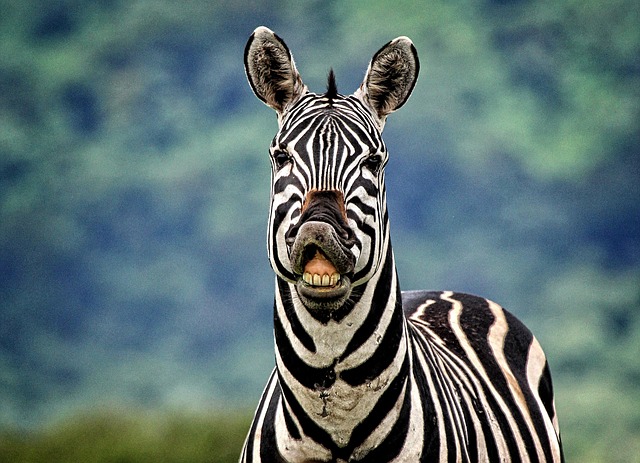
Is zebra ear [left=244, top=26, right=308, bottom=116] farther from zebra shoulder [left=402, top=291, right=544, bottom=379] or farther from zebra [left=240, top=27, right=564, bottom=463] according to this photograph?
zebra shoulder [left=402, top=291, right=544, bottom=379]

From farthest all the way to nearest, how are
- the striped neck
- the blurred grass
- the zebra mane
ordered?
the blurred grass → the zebra mane → the striped neck

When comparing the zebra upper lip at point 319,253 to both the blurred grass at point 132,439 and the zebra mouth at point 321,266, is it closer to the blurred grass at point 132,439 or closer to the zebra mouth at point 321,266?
the zebra mouth at point 321,266

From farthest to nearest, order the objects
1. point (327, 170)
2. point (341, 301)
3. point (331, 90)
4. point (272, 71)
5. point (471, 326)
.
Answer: point (471, 326) → point (272, 71) → point (331, 90) → point (327, 170) → point (341, 301)

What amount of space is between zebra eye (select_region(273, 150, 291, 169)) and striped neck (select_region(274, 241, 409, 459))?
Result: 1.75ft

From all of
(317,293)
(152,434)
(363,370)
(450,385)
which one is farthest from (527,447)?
(152,434)

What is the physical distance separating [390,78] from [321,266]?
1.31m

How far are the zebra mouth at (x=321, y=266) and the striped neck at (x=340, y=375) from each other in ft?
0.86

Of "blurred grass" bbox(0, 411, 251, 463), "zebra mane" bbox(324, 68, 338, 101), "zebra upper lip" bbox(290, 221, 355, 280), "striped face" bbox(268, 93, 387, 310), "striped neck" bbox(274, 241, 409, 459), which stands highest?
"blurred grass" bbox(0, 411, 251, 463)

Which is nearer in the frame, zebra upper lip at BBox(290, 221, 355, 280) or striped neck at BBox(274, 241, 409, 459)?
zebra upper lip at BBox(290, 221, 355, 280)

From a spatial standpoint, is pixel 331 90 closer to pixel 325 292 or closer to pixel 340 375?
pixel 325 292

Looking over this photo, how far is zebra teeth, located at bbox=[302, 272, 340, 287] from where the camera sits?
4.01 meters

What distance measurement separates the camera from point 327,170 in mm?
4250

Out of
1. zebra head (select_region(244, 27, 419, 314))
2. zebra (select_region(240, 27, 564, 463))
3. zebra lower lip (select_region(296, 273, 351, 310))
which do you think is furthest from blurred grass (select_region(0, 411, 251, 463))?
zebra lower lip (select_region(296, 273, 351, 310))

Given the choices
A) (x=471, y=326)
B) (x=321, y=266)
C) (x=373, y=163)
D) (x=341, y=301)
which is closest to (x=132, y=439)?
(x=471, y=326)
